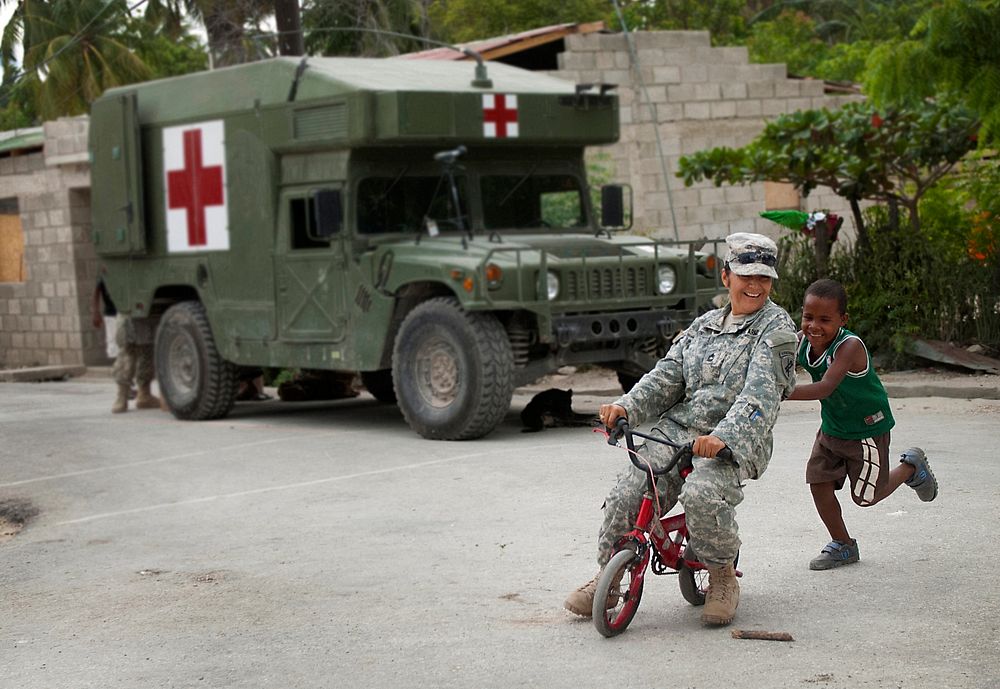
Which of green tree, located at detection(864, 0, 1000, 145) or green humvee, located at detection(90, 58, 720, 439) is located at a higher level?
green tree, located at detection(864, 0, 1000, 145)

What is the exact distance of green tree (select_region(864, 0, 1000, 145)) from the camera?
37.3 feet

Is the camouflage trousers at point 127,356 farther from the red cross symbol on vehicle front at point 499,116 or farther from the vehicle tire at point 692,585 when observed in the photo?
the vehicle tire at point 692,585

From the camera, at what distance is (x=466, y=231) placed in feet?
40.0

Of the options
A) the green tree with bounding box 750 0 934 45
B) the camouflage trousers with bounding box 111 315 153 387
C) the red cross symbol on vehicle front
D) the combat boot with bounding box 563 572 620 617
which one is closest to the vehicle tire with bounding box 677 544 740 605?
the combat boot with bounding box 563 572 620 617

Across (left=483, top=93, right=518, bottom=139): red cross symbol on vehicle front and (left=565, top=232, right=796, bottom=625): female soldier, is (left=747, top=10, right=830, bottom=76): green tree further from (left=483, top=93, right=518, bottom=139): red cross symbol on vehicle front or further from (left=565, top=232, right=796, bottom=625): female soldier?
(left=565, top=232, right=796, bottom=625): female soldier

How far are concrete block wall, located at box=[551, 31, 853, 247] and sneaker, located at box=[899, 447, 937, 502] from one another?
41.5ft

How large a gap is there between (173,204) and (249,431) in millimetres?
2429

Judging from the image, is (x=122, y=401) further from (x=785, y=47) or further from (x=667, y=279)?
(x=785, y=47)

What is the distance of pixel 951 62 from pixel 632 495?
712 centimetres

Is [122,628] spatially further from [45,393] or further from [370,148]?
[45,393]

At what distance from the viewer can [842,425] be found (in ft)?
20.4

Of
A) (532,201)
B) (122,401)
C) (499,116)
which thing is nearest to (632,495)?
(499,116)

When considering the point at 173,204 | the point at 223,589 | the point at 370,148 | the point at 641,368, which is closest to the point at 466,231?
the point at 370,148

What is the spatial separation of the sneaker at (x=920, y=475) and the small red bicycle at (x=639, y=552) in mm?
1206
